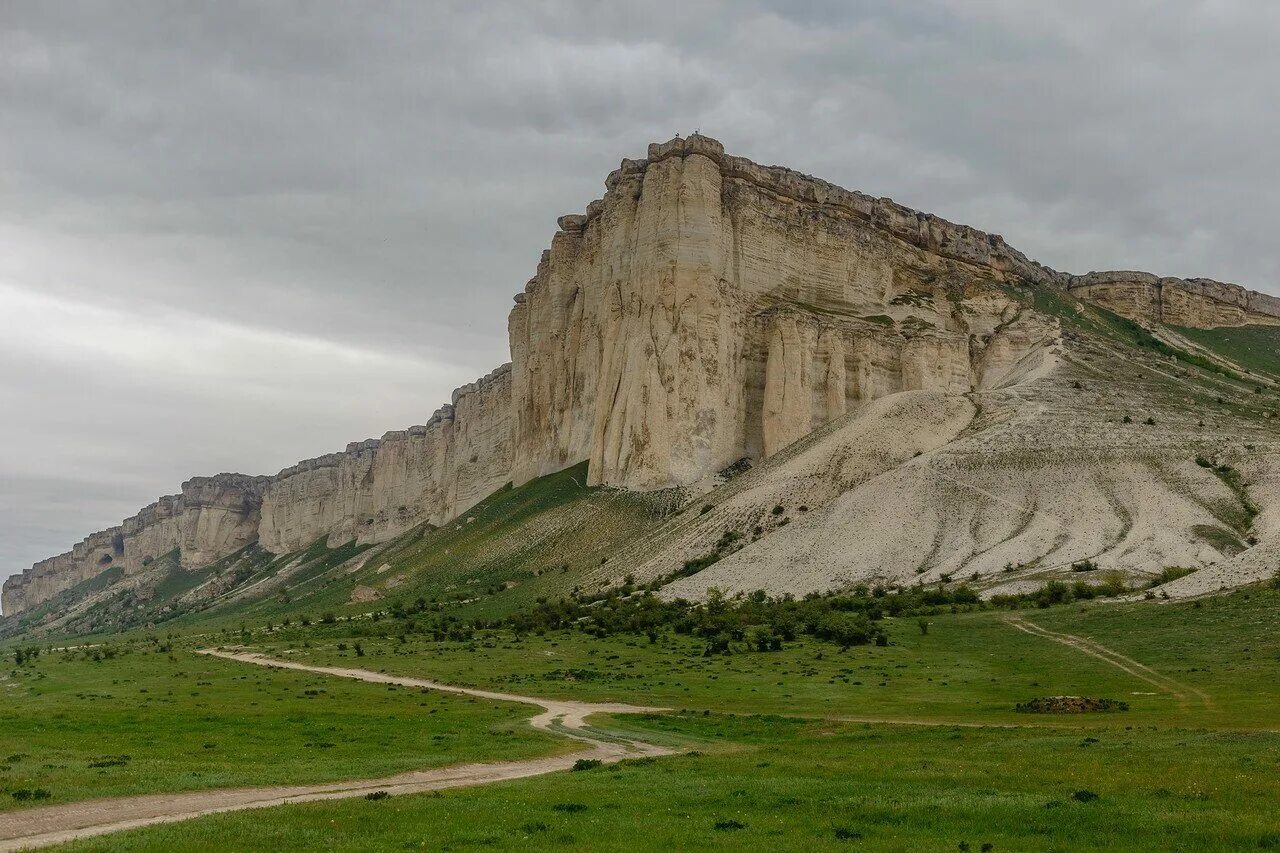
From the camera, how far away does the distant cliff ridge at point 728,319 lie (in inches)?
4198

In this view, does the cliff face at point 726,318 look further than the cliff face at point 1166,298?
No

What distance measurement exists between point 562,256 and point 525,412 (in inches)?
782

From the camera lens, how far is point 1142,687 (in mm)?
37688

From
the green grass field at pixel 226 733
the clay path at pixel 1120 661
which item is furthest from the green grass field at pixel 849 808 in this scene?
the clay path at pixel 1120 661

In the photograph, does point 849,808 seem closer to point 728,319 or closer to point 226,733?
point 226,733

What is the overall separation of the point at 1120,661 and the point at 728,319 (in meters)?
70.6

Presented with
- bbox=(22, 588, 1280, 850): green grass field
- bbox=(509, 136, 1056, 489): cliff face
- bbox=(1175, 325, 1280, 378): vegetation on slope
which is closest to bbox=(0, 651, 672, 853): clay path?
bbox=(22, 588, 1280, 850): green grass field

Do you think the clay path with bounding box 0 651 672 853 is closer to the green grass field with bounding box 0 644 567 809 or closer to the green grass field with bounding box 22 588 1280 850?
the green grass field with bounding box 0 644 567 809

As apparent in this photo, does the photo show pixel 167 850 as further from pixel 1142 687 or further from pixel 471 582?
pixel 471 582

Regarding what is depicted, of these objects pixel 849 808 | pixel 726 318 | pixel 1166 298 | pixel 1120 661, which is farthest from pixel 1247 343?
pixel 849 808

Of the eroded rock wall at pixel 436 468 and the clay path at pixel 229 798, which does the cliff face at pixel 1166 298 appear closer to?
the eroded rock wall at pixel 436 468

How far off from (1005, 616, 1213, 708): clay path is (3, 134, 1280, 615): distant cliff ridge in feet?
170

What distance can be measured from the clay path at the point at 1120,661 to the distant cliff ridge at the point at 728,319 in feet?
170

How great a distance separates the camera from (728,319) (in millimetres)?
110062
